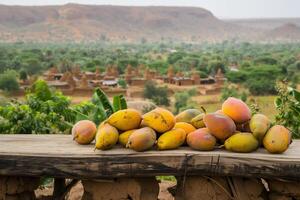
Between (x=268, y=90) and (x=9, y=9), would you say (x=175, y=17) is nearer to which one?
(x=9, y=9)

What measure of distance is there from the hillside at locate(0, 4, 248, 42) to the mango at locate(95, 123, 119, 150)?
78.1 m

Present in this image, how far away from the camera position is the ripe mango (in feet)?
9.67

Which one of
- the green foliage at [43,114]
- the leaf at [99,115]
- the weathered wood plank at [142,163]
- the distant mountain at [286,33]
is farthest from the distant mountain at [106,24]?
the weathered wood plank at [142,163]

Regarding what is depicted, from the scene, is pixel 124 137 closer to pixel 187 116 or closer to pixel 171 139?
pixel 171 139

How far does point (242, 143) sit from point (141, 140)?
59 cm

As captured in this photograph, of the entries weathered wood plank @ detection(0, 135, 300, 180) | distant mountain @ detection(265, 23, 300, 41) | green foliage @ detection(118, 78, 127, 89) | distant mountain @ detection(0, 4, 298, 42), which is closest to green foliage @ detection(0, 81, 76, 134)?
weathered wood plank @ detection(0, 135, 300, 180)

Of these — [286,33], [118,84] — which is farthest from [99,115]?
[286,33]

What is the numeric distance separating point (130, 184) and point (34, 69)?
3244 cm

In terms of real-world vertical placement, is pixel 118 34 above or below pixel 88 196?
below

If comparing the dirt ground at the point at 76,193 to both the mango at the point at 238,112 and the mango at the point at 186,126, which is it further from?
the mango at the point at 238,112

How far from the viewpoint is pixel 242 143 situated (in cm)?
295

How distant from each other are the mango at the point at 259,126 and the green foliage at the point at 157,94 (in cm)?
1979

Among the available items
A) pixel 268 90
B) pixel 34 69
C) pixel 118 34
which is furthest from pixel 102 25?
pixel 268 90

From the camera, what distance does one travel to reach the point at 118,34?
91562mm
